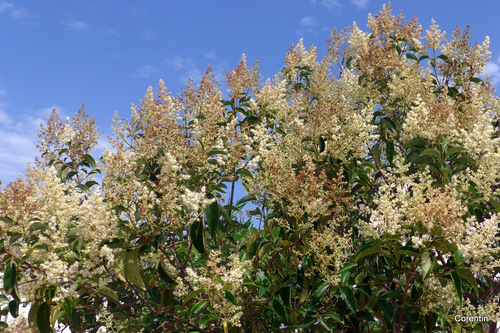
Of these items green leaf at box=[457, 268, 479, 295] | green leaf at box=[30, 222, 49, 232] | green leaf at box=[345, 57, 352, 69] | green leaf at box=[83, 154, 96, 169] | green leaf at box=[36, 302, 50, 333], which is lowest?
green leaf at box=[36, 302, 50, 333]

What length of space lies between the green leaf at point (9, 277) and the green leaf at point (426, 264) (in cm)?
263

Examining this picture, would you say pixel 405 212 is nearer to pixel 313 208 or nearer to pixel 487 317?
pixel 313 208

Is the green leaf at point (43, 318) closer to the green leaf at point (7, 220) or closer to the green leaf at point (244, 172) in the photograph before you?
the green leaf at point (7, 220)

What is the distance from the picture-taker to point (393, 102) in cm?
445

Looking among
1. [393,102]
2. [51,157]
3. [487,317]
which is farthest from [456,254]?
[51,157]

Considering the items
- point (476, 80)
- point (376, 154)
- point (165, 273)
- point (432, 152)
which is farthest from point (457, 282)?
point (476, 80)

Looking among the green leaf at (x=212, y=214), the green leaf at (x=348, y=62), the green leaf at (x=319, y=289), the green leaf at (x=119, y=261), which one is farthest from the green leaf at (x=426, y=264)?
the green leaf at (x=348, y=62)

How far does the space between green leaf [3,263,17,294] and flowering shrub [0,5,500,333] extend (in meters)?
0.01

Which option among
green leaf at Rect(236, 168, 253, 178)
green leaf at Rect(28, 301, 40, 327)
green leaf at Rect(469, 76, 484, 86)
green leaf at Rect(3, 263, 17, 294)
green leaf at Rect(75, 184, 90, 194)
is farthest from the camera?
green leaf at Rect(469, 76, 484, 86)

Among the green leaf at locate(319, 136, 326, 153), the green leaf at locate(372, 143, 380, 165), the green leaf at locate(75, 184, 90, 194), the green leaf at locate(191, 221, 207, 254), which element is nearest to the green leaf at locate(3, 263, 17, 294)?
the green leaf at locate(191, 221, 207, 254)

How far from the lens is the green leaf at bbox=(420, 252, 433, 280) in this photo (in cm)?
279

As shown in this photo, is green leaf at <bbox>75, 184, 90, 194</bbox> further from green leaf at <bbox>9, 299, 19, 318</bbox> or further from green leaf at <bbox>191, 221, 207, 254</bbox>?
green leaf at <bbox>191, 221, 207, 254</bbox>

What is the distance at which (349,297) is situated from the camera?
302cm

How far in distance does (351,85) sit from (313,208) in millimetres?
1973
